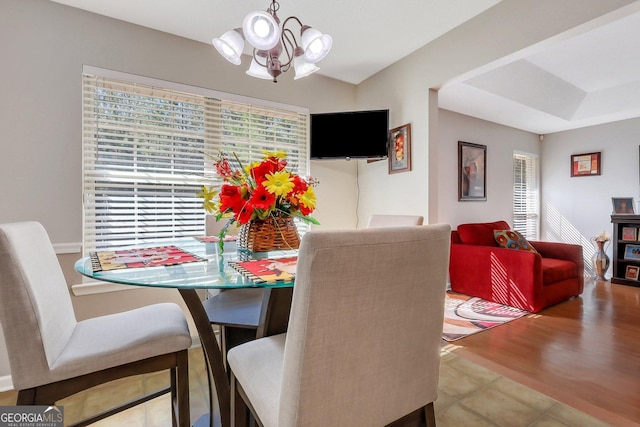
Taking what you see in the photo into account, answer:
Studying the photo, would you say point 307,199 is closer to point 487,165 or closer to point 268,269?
point 268,269

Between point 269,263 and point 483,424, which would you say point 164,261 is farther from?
point 483,424

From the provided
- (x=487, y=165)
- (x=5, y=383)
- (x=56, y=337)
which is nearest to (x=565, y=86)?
(x=487, y=165)

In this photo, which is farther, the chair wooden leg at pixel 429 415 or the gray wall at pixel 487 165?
the gray wall at pixel 487 165

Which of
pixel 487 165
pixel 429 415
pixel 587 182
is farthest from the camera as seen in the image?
pixel 587 182

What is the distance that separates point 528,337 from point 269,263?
2.44m

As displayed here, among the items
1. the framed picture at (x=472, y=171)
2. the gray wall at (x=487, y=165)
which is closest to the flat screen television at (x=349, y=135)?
the gray wall at (x=487, y=165)

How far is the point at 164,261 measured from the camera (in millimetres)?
1186

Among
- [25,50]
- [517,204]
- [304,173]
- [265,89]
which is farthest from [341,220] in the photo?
[517,204]

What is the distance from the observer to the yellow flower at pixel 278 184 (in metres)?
1.24

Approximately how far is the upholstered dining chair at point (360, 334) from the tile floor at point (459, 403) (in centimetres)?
92

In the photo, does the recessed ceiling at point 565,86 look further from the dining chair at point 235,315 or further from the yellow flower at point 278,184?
the dining chair at point 235,315

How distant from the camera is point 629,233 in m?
3.93

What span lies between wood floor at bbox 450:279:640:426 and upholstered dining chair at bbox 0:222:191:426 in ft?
6.58

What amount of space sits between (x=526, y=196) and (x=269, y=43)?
16.8 feet
